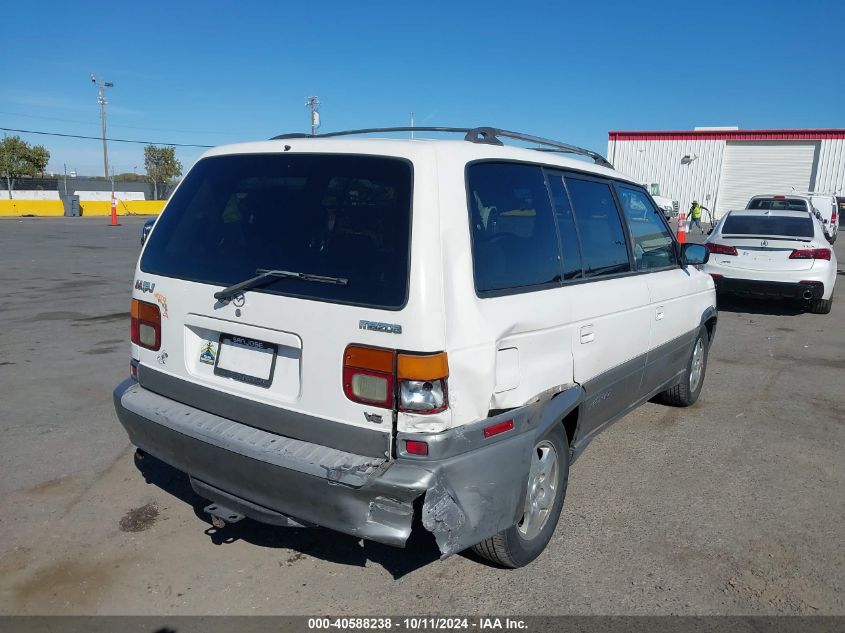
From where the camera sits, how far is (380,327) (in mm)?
2531

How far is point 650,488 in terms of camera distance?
4.07 meters

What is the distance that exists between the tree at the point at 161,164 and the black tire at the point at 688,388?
3263 inches

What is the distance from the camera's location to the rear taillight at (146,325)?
324 cm

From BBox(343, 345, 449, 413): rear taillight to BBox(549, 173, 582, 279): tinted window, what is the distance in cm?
111

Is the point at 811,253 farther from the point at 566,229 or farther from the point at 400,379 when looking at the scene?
the point at 400,379

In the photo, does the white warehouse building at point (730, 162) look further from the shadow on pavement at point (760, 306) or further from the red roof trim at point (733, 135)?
the shadow on pavement at point (760, 306)

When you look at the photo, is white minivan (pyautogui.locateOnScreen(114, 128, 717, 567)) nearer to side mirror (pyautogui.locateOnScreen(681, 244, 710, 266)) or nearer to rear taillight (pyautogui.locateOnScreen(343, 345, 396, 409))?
rear taillight (pyautogui.locateOnScreen(343, 345, 396, 409))

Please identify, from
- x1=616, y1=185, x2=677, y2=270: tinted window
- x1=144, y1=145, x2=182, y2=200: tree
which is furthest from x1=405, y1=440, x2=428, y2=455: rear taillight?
x1=144, y1=145, x2=182, y2=200: tree

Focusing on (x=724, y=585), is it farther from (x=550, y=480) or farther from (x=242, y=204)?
(x=242, y=204)

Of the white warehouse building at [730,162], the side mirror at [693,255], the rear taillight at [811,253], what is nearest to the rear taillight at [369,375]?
the side mirror at [693,255]

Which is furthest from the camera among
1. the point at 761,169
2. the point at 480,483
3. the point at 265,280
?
the point at 761,169

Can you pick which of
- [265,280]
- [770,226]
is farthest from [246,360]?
[770,226]

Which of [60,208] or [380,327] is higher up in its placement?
[380,327]

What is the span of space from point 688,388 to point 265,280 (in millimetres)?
3991
